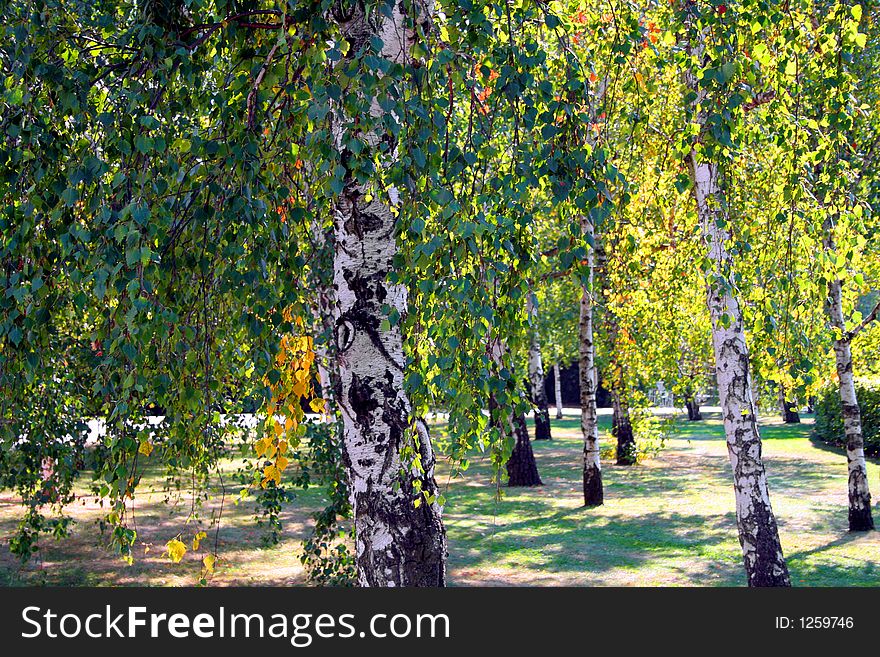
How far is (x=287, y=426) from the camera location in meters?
3.98

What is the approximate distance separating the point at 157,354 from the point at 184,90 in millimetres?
1211

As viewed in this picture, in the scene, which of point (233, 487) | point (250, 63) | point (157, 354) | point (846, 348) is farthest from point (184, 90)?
point (233, 487)

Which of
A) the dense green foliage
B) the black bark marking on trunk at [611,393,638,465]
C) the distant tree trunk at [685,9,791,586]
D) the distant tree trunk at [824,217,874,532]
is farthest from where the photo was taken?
the black bark marking on trunk at [611,393,638,465]

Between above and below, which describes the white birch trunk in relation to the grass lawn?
above

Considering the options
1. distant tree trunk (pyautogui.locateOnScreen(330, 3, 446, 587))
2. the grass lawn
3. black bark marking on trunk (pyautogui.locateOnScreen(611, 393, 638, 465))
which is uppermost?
distant tree trunk (pyautogui.locateOnScreen(330, 3, 446, 587))

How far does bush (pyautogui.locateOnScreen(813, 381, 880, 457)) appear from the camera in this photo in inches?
719

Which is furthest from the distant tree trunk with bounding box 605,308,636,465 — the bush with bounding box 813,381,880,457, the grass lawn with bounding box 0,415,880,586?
the bush with bounding box 813,381,880,457

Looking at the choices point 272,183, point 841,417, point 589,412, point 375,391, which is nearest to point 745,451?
point 375,391

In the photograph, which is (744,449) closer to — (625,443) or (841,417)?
(625,443)

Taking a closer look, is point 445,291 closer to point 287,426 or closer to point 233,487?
point 287,426

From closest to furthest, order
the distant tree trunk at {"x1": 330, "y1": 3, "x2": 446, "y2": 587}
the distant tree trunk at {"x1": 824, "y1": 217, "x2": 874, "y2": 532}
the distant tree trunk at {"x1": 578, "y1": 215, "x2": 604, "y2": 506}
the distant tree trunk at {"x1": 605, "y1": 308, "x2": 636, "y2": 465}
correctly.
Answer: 1. the distant tree trunk at {"x1": 330, "y1": 3, "x2": 446, "y2": 587}
2. the distant tree trunk at {"x1": 824, "y1": 217, "x2": 874, "y2": 532}
3. the distant tree trunk at {"x1": 578, "y1": 215, "x2": 604, "y2": 506}
4. the distant tree trunk at {"x1": 605, "y1": 308, "x2": 636, "y2": 465}

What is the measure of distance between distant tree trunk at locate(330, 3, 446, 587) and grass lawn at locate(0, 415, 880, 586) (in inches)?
76.0

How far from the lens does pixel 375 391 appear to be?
155 inches

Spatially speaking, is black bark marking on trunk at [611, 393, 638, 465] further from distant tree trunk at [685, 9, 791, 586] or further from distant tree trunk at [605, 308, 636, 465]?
distant tree trunk at [685, 9, 791, 586]
